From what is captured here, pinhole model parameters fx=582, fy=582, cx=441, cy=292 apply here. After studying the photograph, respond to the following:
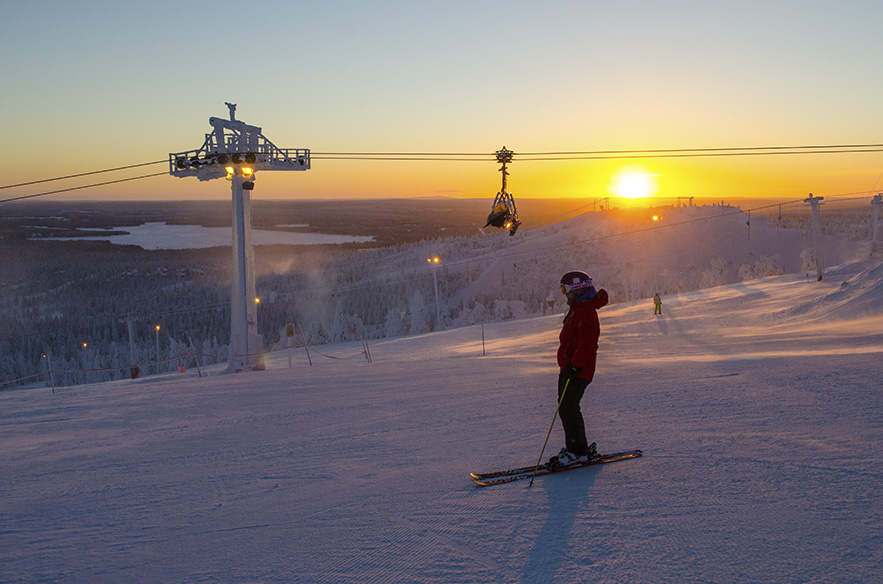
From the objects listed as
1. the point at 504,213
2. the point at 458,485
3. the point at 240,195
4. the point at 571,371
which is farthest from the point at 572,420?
the point at 240,195

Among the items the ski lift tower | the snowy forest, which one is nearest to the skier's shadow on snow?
the ski lift tower

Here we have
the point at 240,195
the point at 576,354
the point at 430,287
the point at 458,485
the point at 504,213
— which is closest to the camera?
the point at 458,485

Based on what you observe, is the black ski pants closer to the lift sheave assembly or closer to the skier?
the skier

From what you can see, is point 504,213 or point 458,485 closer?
point 458,485

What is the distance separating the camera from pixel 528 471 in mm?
5625

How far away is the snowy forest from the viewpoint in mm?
61812

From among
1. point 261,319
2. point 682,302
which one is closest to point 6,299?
point 261,319

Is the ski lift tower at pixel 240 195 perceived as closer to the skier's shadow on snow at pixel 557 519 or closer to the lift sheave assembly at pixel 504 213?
the lift sheave assembly at pixel 504 213

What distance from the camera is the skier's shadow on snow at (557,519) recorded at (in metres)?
3.81

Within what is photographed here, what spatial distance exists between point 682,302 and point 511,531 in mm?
31578

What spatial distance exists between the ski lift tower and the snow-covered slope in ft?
34.0

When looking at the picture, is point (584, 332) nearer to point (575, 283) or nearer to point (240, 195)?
point (575, 283)

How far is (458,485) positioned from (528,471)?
2.38 ft

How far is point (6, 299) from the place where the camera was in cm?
15062
